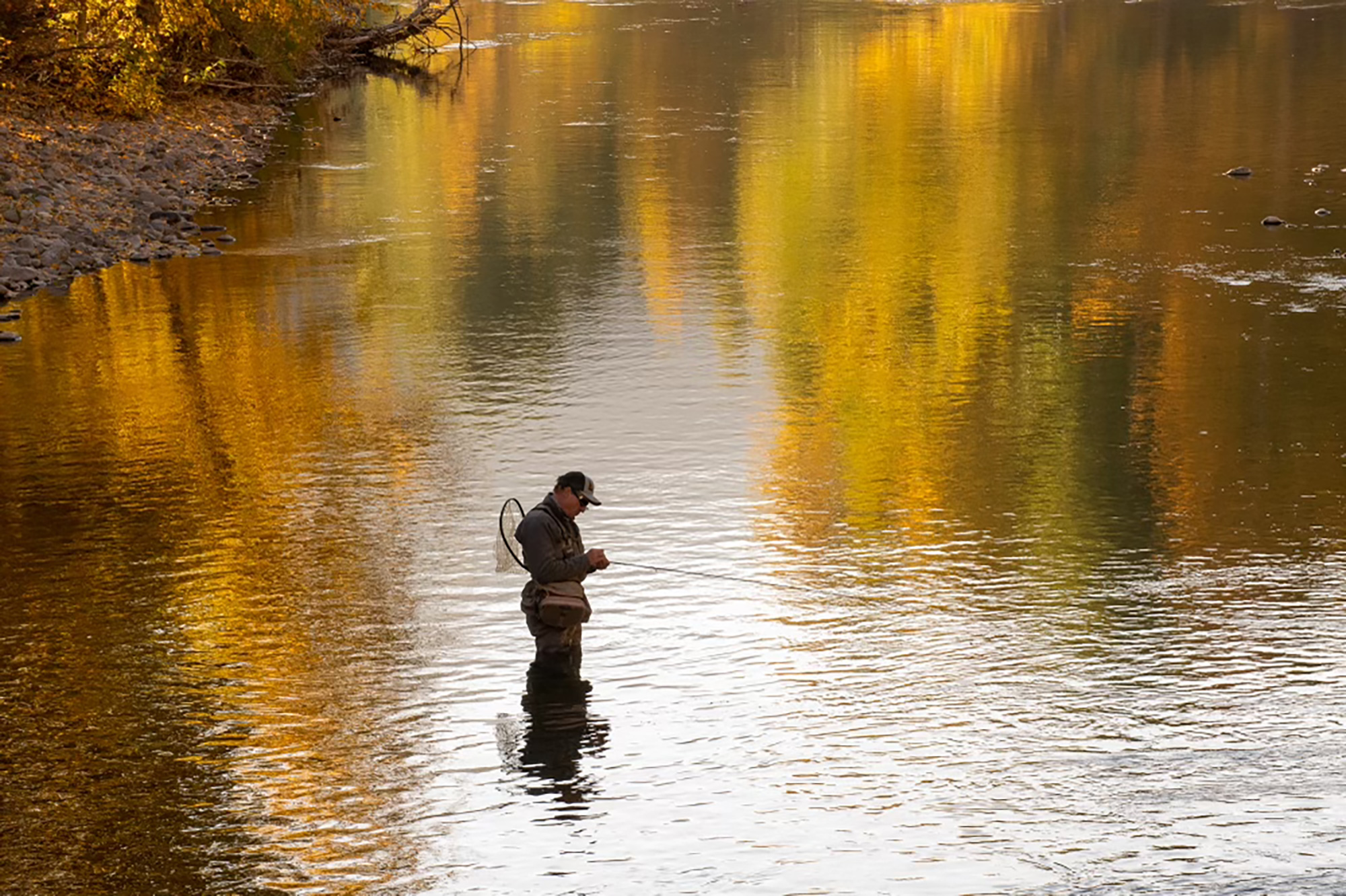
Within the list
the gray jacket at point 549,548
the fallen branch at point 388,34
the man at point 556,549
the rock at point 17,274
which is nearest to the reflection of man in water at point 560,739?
the man at point 556,549

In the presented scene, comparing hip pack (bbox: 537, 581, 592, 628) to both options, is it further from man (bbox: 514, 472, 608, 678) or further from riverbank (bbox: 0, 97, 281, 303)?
riverbank (bbox: 0, 97, 281, 303)

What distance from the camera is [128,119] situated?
4000 cm

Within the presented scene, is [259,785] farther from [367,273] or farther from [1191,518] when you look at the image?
[367,273]

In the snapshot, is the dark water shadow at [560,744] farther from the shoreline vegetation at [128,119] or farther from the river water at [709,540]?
the shoreline vegetation at [128,119]

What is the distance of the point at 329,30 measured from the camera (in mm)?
60750

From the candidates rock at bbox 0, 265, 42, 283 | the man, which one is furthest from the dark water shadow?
rock at bbox 0, 265, 42, 283

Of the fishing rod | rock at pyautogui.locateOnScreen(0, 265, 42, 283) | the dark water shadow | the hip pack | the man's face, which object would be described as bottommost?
the dark water shadow

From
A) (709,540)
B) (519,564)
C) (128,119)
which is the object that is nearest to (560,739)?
(519,564)

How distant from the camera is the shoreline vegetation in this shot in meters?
29.8

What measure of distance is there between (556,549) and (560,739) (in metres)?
1.23

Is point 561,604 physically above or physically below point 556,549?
below

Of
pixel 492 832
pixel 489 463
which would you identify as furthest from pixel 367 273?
pixel 492 832

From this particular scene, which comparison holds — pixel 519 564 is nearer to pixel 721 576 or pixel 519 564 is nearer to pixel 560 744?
pixel 560 744

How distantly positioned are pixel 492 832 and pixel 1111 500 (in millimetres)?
7605
